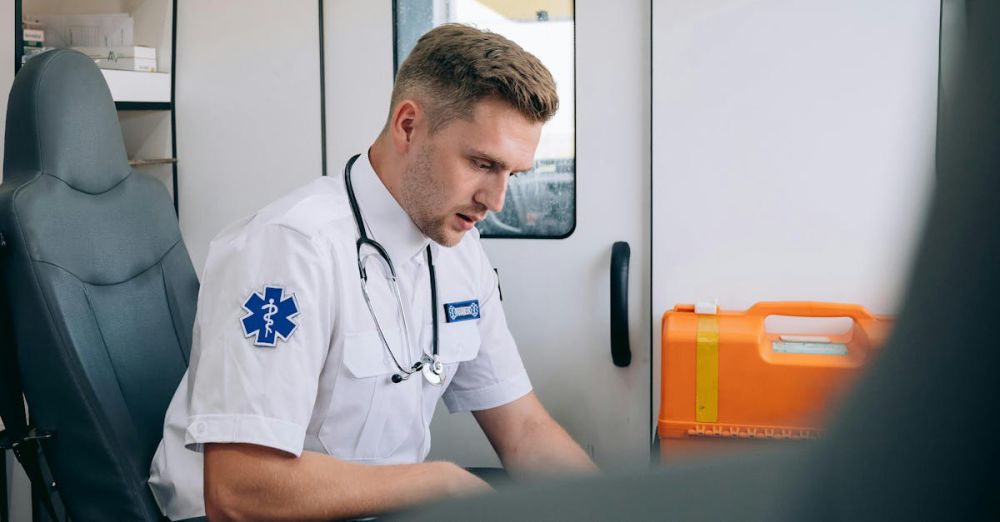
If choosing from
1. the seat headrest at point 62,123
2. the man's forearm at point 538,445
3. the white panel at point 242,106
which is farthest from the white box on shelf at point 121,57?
the man's forearm at point 538,445

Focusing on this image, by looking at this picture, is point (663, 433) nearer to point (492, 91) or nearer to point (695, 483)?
point (492, 91)

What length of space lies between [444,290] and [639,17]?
2.74 ft

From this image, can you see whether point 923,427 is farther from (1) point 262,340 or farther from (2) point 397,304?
(2) point 397,304

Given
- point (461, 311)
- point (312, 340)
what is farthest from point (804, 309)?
point (312, 340)

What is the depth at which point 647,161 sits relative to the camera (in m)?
2.21

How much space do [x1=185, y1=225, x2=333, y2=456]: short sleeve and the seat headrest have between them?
1.06 feet

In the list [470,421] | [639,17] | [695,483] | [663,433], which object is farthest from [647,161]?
[695,483]

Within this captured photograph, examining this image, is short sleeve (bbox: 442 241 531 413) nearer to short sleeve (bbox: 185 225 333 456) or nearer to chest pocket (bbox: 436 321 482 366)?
chest pocket (bbox: 436 321 482 366)

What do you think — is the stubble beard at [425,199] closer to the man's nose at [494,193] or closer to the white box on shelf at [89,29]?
the man's nose at [494,193]

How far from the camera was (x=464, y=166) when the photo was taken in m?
1.61

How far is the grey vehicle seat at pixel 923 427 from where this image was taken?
6.8 inches

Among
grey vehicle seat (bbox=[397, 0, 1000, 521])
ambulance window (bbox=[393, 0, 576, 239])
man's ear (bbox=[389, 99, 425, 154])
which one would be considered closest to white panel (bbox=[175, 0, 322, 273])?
ambulance window (bbox=[393, 0, 576, 239])

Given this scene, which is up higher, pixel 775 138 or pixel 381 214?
pixel 775 138

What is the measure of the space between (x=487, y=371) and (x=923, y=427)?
1.70 m
